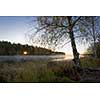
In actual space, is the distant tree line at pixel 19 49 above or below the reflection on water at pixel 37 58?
above

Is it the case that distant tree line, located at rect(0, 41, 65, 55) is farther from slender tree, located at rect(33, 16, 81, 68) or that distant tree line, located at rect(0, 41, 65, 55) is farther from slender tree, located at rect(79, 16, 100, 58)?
slender tree, located at rect(79, 16, 100, 58)

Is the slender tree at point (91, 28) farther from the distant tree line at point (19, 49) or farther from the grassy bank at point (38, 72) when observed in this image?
the distant tree line at point (19, 49)

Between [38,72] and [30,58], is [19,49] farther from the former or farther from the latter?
[38,72]

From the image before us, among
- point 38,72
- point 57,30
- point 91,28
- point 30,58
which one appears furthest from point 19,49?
point 91,28

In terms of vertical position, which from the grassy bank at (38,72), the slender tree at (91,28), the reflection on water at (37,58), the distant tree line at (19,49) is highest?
the slender tree at (91,28)

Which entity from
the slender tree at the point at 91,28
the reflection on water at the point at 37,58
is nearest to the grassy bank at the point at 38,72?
the reflection on water at the point at 37,58

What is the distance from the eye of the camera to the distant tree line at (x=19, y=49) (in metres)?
4.44

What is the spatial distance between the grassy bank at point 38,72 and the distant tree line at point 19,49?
0.10m

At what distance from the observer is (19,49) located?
4461mm

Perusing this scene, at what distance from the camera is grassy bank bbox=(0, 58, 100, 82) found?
174 inches

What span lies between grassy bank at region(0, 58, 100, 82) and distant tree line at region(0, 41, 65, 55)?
10 cm

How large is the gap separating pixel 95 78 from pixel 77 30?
502 mm
